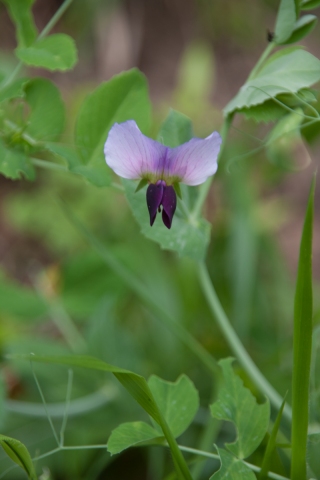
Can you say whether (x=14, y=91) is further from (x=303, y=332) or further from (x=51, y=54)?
(x=303, y=332)

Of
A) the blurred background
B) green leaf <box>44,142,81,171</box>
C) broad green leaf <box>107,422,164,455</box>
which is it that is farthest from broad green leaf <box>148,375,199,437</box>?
green leaf <box>44,142,81,171</box>

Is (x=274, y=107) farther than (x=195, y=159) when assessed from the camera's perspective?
Yes

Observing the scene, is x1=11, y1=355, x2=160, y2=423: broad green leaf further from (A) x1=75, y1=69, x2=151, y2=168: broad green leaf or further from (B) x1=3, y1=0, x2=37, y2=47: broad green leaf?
(B) x1=3, y1=0, x2=37, y2=47: broad green leaf

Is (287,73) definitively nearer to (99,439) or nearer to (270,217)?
(99,439)

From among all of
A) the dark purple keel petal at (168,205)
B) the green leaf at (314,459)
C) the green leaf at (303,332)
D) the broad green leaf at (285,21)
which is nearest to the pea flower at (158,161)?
the dark purple keel petal at (168,205)

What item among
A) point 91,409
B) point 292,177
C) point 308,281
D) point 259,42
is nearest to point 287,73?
point 308,281

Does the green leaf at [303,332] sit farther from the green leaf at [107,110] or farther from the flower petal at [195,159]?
the green leaf at [107,110]

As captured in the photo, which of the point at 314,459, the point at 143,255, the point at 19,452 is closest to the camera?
the point at 19,452

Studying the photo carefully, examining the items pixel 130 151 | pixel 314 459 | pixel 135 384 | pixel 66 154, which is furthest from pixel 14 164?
pixel 314 459
